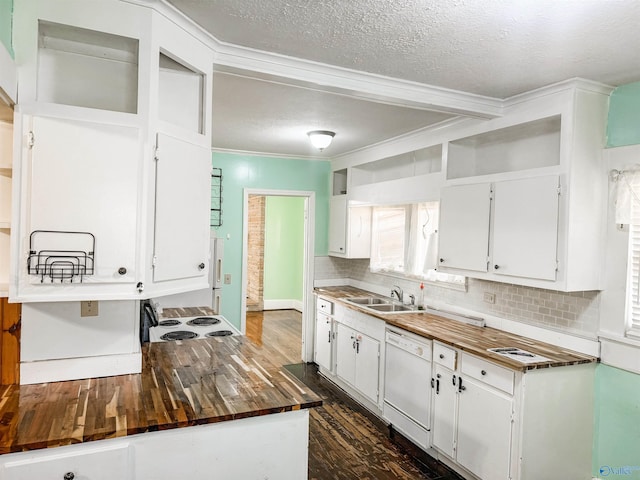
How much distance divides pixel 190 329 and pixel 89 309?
122 centimetres

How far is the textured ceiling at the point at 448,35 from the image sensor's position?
1.79 m

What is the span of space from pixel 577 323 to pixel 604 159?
1.06 metres

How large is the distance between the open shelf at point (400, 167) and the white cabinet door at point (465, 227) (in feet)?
2.19

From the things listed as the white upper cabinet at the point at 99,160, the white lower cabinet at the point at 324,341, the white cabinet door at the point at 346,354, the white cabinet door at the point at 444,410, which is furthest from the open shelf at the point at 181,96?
the white lower cabinet at the point at 324,341

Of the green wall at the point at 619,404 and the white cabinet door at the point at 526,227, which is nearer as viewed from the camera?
the green wall at the point at 619,404

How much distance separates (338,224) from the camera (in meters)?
5.30

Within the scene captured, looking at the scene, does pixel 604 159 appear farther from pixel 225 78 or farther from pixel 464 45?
pixel 225 78

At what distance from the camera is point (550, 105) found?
9.02ft

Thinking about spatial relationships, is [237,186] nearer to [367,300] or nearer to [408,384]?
[367,300]

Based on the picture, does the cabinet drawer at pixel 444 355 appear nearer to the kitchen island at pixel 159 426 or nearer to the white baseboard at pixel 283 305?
the kitchen island at pixel 159 426

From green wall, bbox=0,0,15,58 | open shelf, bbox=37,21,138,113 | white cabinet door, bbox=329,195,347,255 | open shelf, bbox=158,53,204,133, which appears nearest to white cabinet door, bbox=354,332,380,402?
white cabinet door, bbox=329,195,347,255

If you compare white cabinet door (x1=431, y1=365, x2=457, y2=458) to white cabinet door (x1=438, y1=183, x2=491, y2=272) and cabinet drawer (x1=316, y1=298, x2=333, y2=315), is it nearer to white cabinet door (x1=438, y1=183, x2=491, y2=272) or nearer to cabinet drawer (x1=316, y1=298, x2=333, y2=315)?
white cabinet door (x1=438, y1=183, x2=491, y2=272)

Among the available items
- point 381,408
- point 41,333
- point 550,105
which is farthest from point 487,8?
point 381,408

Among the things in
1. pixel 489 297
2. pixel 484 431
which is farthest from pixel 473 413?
pixel 489 297
